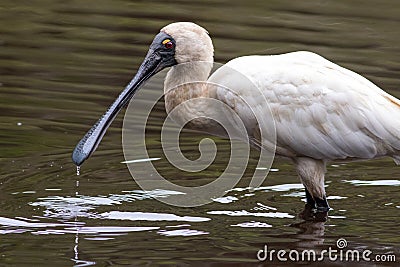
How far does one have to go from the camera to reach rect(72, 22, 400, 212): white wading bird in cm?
1027

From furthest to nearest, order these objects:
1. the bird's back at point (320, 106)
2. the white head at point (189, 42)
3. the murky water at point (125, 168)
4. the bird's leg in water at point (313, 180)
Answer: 1. the white head at point (189, 42)
2. the bird's leg in water at point (313, 180)
3. the bird's back at point (320, 106)
4. the murky water at point (125, 168)

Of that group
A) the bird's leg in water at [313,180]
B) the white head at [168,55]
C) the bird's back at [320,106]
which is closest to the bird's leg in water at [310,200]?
the bird's leg in water at [313,180]

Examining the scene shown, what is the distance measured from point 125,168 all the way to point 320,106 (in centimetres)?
197

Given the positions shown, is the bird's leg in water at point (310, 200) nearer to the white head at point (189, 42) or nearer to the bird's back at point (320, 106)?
the bird's back at point (320, 106)

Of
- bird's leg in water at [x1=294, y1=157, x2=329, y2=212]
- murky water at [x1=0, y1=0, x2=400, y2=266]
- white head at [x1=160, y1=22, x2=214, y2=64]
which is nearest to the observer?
murky water at [x1=0, y1=0, x2=400, y2=266]

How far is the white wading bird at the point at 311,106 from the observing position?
10273 mm

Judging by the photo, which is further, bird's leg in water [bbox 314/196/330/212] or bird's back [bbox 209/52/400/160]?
bird's leg in water [bbox 314/196/330/212]

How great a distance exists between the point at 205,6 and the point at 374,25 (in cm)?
246

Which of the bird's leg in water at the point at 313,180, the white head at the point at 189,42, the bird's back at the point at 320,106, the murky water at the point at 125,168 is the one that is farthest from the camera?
the white head at the point at 189,42

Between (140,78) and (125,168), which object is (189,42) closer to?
(140,78)

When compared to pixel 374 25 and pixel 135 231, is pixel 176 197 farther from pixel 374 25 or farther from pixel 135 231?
pixel 374 25

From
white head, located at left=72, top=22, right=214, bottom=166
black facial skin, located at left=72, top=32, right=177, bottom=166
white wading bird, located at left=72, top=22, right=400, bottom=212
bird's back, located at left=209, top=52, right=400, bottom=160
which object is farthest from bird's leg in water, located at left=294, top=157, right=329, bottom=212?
black facial skin, located at left=72, top=32, right=177, bottom=166

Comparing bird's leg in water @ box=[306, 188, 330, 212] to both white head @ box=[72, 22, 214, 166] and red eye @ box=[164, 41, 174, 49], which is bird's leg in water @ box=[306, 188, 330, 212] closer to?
white head @ box=[72, 22, 214, 166]

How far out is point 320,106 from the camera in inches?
408
